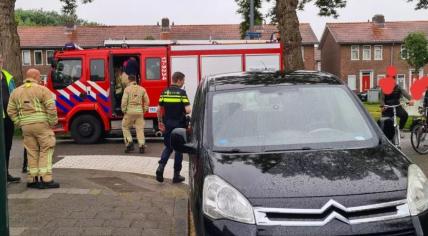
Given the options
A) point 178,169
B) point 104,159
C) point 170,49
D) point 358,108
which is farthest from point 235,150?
point 170,49

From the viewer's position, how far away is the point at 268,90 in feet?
16.9

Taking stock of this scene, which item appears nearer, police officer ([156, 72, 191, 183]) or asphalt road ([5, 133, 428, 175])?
police officer ([156, 72, 191, 183])

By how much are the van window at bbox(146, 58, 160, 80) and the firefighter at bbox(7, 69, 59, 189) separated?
728 cm

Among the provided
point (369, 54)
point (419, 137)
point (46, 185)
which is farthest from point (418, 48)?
point (46, 185)

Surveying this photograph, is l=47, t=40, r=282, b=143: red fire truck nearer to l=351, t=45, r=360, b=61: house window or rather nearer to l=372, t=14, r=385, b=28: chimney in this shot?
l=351, t=45, r=360, b=61: house window

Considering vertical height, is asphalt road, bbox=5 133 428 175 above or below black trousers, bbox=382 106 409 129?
below

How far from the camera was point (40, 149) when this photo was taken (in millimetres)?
8039

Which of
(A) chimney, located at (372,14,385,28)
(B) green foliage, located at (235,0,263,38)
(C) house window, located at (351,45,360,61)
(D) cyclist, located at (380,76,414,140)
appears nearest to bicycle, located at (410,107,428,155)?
(D) cyclist, located at (380,76,414,140)

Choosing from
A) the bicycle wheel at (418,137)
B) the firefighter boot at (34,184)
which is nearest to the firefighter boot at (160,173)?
the firefighter boot at (34,184)

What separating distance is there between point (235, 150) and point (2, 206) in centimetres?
176

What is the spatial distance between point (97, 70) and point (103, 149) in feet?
8.31

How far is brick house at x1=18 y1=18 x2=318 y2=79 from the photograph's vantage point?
62062 millimetres

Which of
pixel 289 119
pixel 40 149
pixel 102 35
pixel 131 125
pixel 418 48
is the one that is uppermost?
pixel 102 35

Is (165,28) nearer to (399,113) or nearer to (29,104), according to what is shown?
(399,113)
